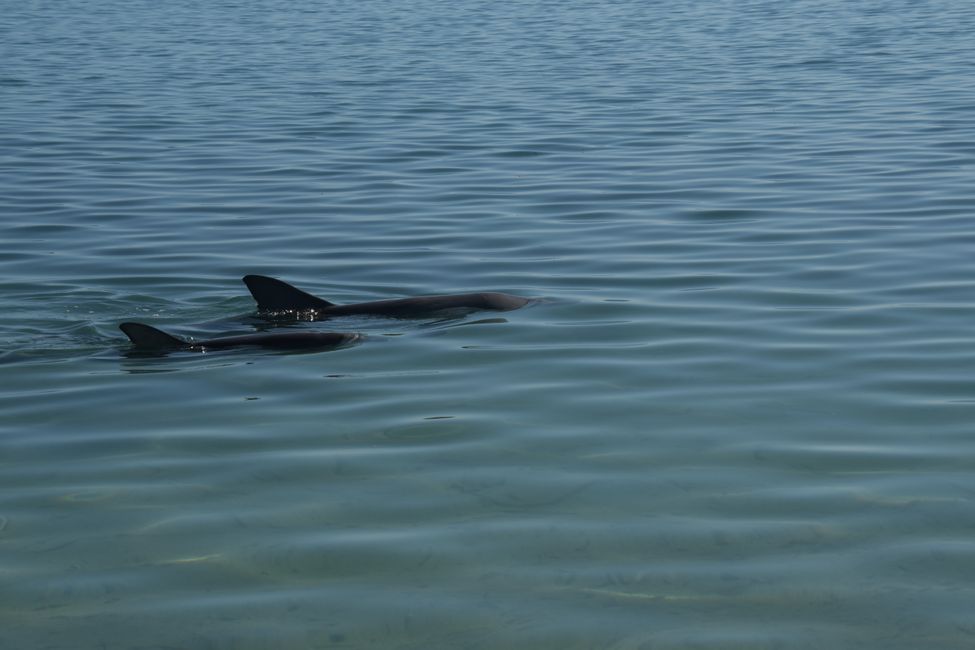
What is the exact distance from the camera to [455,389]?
8703 mm

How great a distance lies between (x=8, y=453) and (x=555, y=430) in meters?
2.79

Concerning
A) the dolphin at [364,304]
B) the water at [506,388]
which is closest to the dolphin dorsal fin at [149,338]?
the water at [506,388]

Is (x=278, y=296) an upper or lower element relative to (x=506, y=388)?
upper

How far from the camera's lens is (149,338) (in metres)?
9.51

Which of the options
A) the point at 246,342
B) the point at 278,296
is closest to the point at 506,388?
the point at 246,342

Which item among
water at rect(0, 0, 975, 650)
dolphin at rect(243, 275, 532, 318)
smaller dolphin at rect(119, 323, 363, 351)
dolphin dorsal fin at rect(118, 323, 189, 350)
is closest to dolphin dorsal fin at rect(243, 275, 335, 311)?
dolphin at rect(243, 275, 532, 318)

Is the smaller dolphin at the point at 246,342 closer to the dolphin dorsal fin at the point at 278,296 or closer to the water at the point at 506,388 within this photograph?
the water at the point at 506,388

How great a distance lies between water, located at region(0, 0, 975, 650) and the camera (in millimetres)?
5688

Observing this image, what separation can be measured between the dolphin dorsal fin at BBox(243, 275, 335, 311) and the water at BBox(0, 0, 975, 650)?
202mm

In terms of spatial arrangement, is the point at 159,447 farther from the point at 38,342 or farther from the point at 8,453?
the point at 38,342

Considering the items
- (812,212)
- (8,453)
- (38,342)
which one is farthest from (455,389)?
(812,212)

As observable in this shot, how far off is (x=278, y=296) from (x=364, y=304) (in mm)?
602

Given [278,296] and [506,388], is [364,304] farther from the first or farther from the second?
[506,388]

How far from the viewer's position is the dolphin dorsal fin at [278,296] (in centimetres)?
1036
